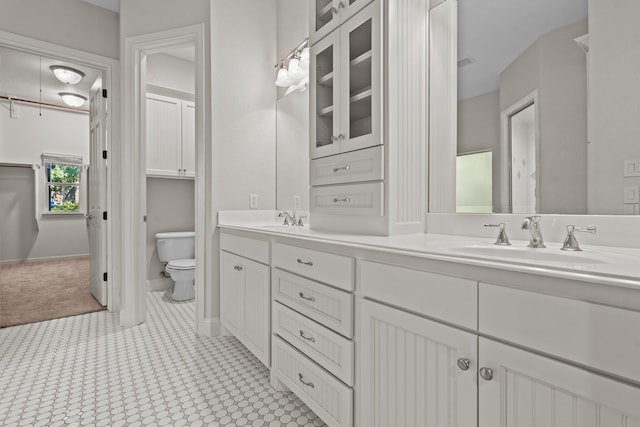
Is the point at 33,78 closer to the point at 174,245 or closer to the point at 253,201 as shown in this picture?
the point at 174,245

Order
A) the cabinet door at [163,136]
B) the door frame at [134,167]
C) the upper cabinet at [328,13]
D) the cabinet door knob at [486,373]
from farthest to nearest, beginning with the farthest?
1. the cabinet door at [163,136]
2. the door frame at [134,167]
3. the upper cabinet at [328,13]
4. the cabinet door knob at [486,373]

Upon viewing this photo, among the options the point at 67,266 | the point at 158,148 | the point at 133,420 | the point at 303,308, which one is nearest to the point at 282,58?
the point at 158,148

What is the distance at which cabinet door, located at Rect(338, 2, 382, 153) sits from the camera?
143 cm

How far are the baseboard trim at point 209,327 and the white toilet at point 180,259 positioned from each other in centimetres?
87

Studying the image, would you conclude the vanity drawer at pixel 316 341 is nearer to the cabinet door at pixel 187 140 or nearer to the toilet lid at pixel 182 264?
the toilet lid at pixel 182 264

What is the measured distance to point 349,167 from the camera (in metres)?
1.58

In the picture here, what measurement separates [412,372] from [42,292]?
438 cm

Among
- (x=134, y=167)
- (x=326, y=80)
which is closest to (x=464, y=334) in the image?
(x=326, y=80)

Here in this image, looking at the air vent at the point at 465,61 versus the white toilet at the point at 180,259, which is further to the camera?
the white toilet at the point at 180,259

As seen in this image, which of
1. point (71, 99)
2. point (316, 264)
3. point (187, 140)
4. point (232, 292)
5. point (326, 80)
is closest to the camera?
point (316, 264)

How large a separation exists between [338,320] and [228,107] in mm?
1969

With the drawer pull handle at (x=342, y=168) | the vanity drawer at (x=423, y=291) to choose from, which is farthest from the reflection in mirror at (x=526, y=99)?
the vanity drawer at (x=423, y=291)

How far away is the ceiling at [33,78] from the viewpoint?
389 cm

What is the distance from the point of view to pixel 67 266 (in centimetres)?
521
